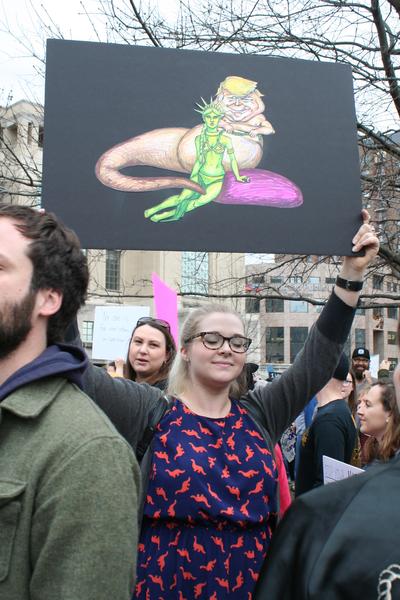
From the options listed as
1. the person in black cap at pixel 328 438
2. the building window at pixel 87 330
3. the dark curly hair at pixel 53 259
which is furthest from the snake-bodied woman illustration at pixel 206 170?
the building window at pixel 87 330

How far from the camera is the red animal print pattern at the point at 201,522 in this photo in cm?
222

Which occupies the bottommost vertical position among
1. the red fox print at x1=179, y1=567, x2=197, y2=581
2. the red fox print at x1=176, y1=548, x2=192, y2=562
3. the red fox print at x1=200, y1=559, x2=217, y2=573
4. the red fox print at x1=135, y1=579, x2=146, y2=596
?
the red fox print at x1=135, y1=579, x2=146, y2=596

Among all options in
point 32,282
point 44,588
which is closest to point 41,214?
point 32,282

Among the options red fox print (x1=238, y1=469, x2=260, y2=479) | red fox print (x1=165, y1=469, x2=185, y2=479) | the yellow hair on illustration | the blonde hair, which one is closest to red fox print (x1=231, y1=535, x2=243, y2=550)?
red fox print (x1=238, y1=469, x2=260, y2=479)

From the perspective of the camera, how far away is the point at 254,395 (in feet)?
9.12

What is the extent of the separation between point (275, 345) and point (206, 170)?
62269 millimetres

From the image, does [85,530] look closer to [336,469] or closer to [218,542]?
[218,542]

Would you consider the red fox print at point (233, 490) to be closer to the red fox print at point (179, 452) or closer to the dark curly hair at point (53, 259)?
the red fox print at point (179, 452)

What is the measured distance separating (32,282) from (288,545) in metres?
0.92

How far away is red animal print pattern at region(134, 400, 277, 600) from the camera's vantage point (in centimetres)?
222

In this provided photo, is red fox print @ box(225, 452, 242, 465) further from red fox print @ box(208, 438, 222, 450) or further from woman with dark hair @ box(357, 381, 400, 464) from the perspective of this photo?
woman with dark hair @ box(357, 381, 400, 464)

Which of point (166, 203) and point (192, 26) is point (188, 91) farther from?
point (192, 26)

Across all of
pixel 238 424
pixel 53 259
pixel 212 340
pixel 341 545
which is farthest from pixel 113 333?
pixel 341 545

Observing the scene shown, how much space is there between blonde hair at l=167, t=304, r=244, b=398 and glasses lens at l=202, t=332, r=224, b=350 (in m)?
0.07
